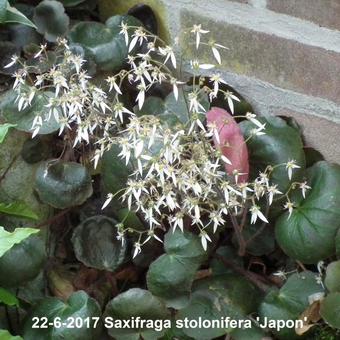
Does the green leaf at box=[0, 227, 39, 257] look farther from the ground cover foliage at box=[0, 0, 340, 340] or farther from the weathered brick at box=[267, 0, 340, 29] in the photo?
the weathered brick at box=[267, 0, 340, 29]

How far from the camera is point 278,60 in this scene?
1.40 m

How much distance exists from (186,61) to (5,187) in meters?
0.42

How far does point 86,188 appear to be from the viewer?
1.39 m

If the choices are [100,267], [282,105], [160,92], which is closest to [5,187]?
[100,267]

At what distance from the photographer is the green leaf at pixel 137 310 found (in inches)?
51.6

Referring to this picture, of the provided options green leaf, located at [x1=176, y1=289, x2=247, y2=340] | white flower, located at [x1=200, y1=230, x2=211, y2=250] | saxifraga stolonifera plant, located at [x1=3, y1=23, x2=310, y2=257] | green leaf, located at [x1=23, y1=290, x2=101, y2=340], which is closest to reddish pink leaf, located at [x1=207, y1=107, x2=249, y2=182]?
saxifraga stolonifera plant, located at [x1=3, y1=23, x2=310, y2=257]

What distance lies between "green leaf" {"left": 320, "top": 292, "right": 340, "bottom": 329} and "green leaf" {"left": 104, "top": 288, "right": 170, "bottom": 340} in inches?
10.1

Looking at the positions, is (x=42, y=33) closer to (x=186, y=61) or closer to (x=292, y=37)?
(x=186, y=61)

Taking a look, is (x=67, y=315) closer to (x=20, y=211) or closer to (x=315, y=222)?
(x=20, y=211)

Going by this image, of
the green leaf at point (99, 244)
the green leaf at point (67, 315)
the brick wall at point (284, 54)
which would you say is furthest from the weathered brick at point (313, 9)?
the green leaf at point (67, 315)

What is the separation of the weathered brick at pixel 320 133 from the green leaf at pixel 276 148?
53 millimetres

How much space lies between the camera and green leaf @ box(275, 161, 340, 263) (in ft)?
4.26

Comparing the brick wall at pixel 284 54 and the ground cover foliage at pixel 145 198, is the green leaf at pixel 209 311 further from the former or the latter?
the brick wall at pixel 284 54

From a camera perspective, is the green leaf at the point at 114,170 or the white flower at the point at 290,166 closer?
the white flower at the point at 290,166
